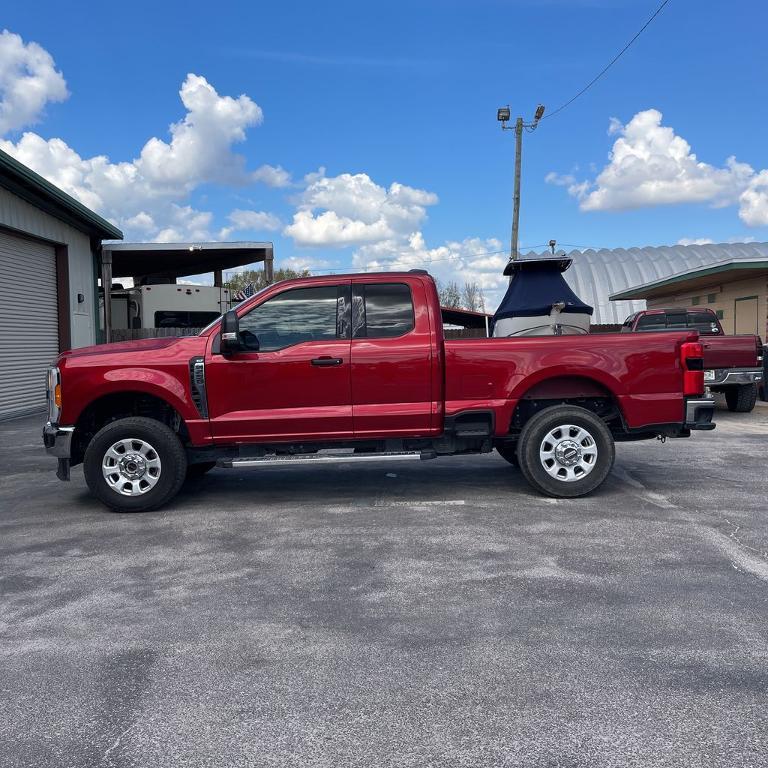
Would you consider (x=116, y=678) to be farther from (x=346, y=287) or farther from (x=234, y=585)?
(x=346, y=287)

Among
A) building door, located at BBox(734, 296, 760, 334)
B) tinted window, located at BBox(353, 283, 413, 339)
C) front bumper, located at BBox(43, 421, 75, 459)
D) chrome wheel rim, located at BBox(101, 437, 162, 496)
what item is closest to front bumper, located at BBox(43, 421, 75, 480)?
front bumper, located at BBox(43, 421, 75, 459)

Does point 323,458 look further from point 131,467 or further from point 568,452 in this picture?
point 568,452

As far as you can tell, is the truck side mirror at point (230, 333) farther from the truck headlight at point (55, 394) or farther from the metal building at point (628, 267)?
the metal building at point (628, 267)

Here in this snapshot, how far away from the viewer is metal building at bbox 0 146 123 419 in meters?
14.2

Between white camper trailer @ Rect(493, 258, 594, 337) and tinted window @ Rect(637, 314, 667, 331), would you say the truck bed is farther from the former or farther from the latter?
tinted window @ Rect(637, 314, 667, 331)

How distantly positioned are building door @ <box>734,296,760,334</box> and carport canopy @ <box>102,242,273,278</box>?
1378 centimetres

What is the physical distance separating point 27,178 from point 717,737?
14.5m

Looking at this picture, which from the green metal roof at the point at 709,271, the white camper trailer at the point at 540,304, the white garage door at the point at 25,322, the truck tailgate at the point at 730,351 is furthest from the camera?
the green metal roof at the point at 709,271

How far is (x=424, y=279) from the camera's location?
6.67m

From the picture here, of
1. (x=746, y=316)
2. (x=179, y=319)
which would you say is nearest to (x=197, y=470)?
(x=179, y=319)

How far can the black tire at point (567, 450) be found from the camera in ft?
21.1

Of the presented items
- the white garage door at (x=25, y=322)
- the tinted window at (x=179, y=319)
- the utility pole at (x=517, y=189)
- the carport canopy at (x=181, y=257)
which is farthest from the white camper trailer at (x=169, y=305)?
the utility pole at (x=517, y=189)

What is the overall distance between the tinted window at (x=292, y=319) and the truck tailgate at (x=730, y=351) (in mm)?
7871

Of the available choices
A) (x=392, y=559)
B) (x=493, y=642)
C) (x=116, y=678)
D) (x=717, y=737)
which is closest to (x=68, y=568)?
(x=116, y=678)
